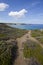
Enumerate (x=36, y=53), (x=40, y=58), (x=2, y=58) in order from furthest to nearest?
(x=36, y=53)
(x=40, y=58)
(x=2, y=58)

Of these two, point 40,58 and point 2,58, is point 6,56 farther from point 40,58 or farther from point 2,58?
point 40,58

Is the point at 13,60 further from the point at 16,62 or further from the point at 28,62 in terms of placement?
the point at 28,62

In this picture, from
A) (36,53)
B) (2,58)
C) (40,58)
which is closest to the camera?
(2,58)

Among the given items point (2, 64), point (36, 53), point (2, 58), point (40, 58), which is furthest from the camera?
point (36, 53)

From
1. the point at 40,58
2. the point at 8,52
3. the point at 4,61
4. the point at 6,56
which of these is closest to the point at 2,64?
the point at 4,61

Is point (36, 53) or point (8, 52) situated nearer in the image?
point (8, 52)

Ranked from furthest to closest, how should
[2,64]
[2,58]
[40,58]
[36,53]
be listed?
[36,53], [40,58], [2,58], [2,64]

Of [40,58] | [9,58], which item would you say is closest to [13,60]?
[9,58]

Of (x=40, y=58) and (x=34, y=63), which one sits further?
(x=40, y=58)

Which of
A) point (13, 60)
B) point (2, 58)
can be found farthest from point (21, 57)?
point (2, 58)
